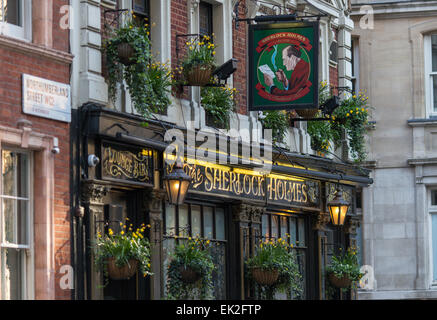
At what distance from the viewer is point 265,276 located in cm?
2147

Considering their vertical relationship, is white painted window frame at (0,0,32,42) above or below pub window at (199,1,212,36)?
below

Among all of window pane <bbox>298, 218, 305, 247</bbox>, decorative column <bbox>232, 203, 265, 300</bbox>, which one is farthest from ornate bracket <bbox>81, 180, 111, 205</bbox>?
window pane <bbox>298, 218, 305, 247</bbox>

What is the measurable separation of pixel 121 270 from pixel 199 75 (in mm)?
3801

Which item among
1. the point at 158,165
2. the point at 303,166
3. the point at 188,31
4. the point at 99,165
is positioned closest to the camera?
the point at 99,165

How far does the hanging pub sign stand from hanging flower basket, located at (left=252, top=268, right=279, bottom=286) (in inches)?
108

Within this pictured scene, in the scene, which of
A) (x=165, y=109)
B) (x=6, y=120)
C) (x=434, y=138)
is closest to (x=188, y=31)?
(x=165, y=109)

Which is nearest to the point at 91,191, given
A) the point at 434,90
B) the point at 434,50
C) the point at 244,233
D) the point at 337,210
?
the point at 244,233

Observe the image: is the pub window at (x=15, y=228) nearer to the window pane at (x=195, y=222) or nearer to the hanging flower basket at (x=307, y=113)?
the window pane at (x=195, y=222)

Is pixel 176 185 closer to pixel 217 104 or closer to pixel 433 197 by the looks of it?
pixel 217 104

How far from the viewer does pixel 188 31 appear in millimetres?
20812

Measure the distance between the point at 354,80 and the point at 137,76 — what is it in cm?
1394

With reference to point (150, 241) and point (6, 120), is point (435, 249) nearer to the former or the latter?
point (150, 241)

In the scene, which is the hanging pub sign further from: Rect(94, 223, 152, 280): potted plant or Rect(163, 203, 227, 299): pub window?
Rect(94, 223, 152, 280): potted plant

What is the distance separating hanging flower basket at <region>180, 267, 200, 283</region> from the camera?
63.9ft
